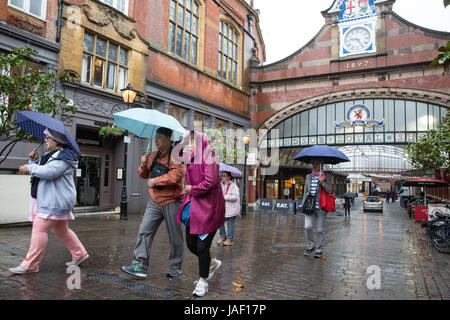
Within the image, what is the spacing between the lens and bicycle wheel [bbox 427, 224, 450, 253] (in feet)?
25.5

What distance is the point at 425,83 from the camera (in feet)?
66.1

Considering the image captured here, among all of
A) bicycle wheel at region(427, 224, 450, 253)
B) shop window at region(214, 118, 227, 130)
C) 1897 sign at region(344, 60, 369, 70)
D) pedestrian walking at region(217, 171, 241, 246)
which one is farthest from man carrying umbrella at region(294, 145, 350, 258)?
1897 sign at region(344, 60, 369, 70)

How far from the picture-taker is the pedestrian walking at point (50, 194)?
175 inches

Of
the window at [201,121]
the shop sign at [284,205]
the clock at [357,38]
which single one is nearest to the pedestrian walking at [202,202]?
the window at [201,121]

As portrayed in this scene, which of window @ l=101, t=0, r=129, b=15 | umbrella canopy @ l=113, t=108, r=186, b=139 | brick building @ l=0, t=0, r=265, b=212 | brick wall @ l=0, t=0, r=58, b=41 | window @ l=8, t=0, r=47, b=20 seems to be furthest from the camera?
window @ l=101, t=0, r=129, b=15

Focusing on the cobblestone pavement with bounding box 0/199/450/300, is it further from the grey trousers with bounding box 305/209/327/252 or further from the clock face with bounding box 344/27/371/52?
the clock face with bounding box 344/27/371/52

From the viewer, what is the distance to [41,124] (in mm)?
4539

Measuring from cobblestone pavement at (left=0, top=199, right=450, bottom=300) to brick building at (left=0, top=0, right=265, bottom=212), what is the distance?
655 centimetres

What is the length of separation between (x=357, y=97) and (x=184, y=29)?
11898 millimetres

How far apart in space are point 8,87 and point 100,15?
9341 mm

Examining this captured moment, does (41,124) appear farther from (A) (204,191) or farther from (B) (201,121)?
(B) (201,121)

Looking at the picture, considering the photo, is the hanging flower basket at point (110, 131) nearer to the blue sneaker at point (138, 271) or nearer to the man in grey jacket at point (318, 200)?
the man in grey jacket at point (318, 200)

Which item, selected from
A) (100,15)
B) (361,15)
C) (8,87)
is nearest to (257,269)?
(8,87)

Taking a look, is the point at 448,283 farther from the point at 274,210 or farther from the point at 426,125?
the point at 426,125
